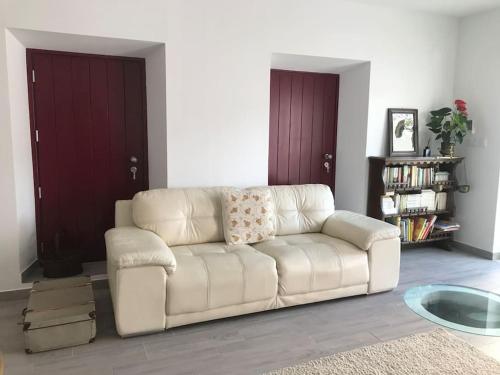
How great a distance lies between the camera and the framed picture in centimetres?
436

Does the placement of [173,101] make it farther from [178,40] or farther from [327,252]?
[327,252]

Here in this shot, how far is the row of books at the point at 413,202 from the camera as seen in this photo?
4.25 meters

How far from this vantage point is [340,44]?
4.04m

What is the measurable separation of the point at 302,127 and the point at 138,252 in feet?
8.52

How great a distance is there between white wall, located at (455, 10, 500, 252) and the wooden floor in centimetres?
176

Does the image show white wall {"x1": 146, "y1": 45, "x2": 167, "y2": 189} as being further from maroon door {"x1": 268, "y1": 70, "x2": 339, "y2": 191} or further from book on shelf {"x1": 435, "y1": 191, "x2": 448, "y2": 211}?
book on shelf {"x1": 435, "y1": 191, "x2": 448, "y2": 211}

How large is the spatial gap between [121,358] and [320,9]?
3.39m

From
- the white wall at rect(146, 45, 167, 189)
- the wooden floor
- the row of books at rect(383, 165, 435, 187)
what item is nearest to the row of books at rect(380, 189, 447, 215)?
the row of books at rect(383, 165, 435, 187)

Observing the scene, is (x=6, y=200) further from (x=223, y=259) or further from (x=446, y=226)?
(x=446, y=226)

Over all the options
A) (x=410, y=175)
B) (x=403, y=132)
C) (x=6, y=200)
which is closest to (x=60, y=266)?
(x=6, y=200)

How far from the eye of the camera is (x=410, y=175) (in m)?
4.36

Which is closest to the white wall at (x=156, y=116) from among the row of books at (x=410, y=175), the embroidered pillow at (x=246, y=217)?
the embroidered pillow at (x=246, y=217)

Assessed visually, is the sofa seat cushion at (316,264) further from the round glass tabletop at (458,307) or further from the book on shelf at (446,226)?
the book on shelf at (446,226)

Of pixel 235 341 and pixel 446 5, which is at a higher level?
pixel 446 5
